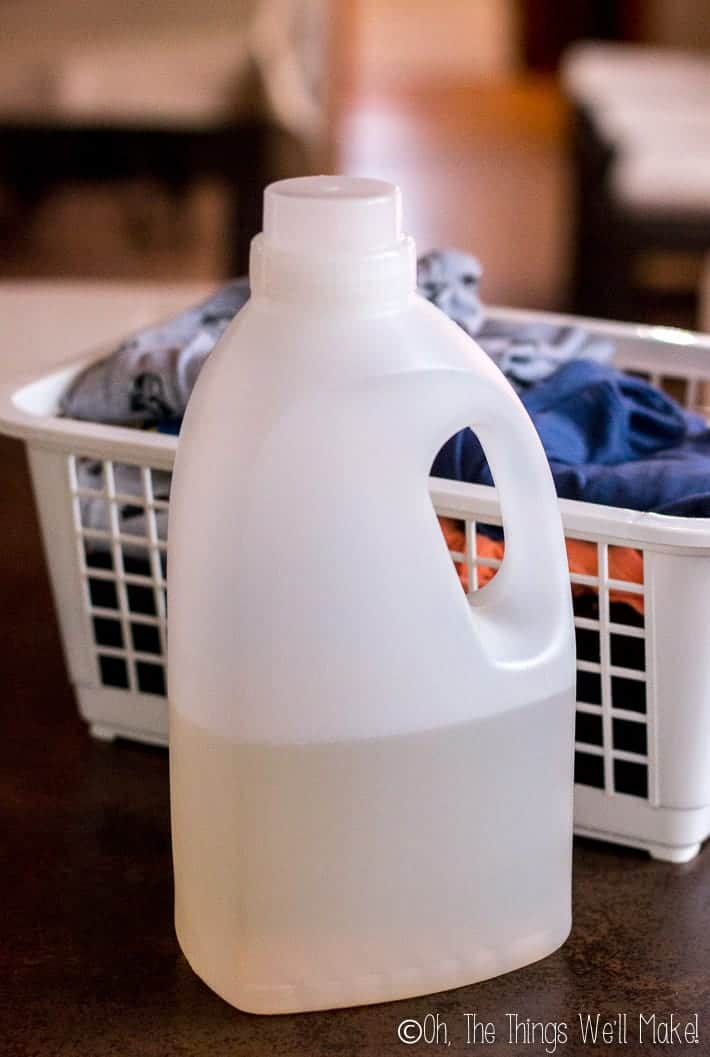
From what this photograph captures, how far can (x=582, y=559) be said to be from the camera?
699 mm

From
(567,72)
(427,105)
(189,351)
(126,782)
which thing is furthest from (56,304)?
(427,105)

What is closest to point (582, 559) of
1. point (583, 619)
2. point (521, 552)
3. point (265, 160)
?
point (583, 619)

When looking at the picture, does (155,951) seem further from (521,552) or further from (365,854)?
(521,552)

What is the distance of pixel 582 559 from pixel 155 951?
0.28 m

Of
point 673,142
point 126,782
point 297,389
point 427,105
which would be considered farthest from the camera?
point 427,105

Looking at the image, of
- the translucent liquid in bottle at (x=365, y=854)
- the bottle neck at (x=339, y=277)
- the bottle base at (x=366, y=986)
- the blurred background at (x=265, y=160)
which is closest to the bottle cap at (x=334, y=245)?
the bottle neck at (x=339, y=277)

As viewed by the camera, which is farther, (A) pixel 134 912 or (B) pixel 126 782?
(B) pixel 126 782

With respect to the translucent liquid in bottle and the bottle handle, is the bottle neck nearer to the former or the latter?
the bottle handle

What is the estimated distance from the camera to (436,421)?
20.4 inches

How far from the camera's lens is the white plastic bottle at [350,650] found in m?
0.51

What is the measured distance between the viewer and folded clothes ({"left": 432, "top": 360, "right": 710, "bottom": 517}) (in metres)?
0.70

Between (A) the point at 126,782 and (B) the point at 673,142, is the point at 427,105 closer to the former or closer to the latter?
(B) the point at 673,142

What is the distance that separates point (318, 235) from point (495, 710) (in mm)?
196

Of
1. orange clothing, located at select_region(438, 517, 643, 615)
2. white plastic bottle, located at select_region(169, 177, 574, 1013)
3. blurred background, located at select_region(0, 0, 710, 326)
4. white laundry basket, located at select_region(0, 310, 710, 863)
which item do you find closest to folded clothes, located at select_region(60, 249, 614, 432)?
white laundry basket, located at select_region(0, 310, 710, 863)
